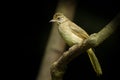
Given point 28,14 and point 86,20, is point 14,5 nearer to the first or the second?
point 28,14

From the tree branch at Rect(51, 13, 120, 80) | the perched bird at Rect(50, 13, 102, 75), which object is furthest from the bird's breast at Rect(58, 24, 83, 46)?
the tree branch at Rect(51, 13, 120, 80)

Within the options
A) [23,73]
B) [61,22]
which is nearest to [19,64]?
[23,73]

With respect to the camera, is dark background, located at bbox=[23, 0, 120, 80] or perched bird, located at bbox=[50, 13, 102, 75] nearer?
perched bird, located at bbox=[50, 13, 102, 75]

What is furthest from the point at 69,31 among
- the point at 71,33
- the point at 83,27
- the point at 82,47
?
the point at 82,47

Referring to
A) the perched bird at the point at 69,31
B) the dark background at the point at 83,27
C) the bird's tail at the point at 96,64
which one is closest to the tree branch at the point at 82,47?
the bird's tail at the point at 96,64

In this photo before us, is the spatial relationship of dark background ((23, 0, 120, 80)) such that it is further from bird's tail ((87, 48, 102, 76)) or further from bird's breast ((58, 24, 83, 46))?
bird's tail ((87, 48, 102, 76))

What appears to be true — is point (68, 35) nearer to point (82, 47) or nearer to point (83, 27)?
point (83, 27)
